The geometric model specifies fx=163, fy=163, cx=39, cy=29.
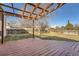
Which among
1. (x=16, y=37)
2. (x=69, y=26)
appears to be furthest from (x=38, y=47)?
(x=69, y=26)

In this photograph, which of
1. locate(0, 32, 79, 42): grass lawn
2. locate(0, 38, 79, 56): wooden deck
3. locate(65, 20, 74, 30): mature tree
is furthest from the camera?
locate(0, 32, 79, 42): grass lawn

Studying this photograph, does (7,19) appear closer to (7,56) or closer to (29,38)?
(29,38)

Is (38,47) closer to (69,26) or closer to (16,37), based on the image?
(16,37)

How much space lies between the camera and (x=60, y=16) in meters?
4.72

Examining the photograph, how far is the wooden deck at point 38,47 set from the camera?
14.2 ft

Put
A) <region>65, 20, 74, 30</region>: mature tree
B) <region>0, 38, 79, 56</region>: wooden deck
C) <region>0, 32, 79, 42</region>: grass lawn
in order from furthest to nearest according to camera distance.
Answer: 1. <region>0, 32, 79, 42</region>: grass lawn
2. <region>65, 20, 74, 30</region>: mature tree
3. <region>0, 38, 79, 56</region>: wooden deck

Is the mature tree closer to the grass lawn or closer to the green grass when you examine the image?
the grass lawn

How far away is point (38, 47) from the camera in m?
4.79

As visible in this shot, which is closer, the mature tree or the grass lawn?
the mature tree

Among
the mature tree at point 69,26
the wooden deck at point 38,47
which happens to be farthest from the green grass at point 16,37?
the mature tree at point 69,26

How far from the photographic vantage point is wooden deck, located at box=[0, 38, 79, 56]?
432cm

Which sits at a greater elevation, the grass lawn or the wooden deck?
the grass lawn

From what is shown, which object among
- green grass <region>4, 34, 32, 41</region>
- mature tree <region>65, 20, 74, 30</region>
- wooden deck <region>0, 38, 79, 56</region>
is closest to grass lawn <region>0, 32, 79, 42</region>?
green grass <region>4, 34, 32, 41</region>

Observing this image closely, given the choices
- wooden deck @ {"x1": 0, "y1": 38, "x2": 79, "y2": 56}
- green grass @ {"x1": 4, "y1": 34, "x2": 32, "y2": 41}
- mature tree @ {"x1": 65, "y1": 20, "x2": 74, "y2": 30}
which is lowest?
wooden deck @ {"x1": 0, "y1": 38, "x2": 79, "y2": 56}
